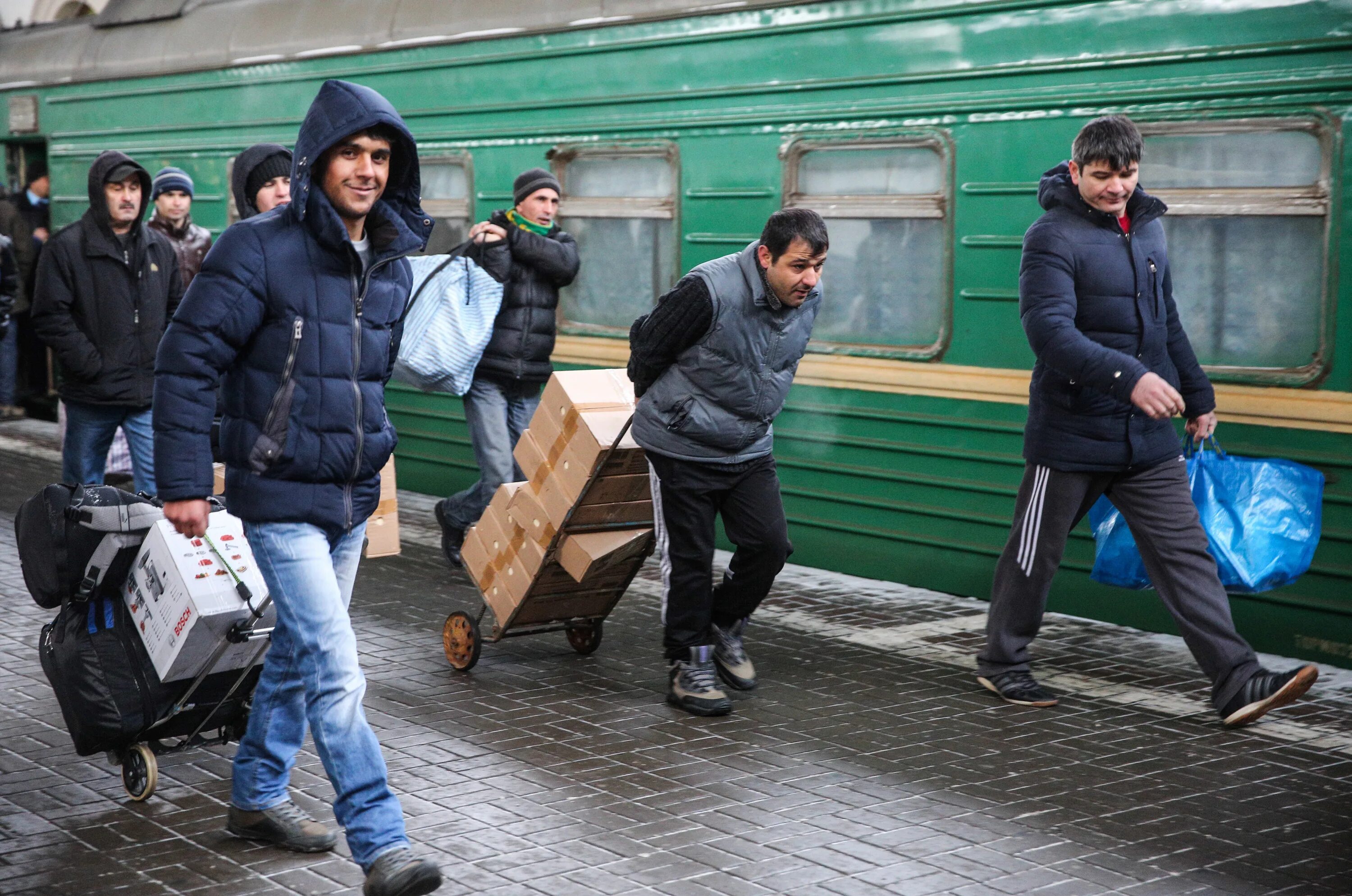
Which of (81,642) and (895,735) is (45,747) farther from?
(895,735)

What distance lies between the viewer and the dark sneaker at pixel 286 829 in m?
4.41

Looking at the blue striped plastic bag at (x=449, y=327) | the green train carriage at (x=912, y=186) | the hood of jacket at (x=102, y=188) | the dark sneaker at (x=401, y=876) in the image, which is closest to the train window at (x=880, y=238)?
the green train carriage at (x=912, y=186)

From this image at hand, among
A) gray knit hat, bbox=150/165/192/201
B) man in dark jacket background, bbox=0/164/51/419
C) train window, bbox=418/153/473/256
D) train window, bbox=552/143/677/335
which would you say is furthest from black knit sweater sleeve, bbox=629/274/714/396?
man in dark jacket background, bbox=0/164/51/419

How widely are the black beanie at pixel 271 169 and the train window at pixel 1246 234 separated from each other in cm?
348

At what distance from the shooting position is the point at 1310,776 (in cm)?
515

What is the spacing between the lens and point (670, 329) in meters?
5.67

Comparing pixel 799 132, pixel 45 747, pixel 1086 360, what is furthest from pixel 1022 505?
pixel 45 747

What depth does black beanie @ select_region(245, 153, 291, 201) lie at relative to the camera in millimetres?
6480

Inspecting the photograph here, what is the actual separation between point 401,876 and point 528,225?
15.2 ft

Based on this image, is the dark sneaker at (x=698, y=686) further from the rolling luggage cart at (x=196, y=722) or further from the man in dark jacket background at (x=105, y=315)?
the man in dark jacket background at (x=105, y=315)

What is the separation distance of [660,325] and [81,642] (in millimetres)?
2120

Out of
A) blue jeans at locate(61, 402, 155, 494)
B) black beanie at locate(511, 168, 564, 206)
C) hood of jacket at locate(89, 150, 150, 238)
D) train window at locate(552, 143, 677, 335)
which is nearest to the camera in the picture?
hood of jacket at locate(89, 150, 150, 238)

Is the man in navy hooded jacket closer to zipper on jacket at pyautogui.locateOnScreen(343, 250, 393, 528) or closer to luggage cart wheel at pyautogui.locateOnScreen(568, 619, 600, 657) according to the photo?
zipper on jacket at pyautogui.locateOnScreen(343, 250, 393, 528)

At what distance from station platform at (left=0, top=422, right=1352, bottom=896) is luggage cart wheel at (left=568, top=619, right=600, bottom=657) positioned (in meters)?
0.04
